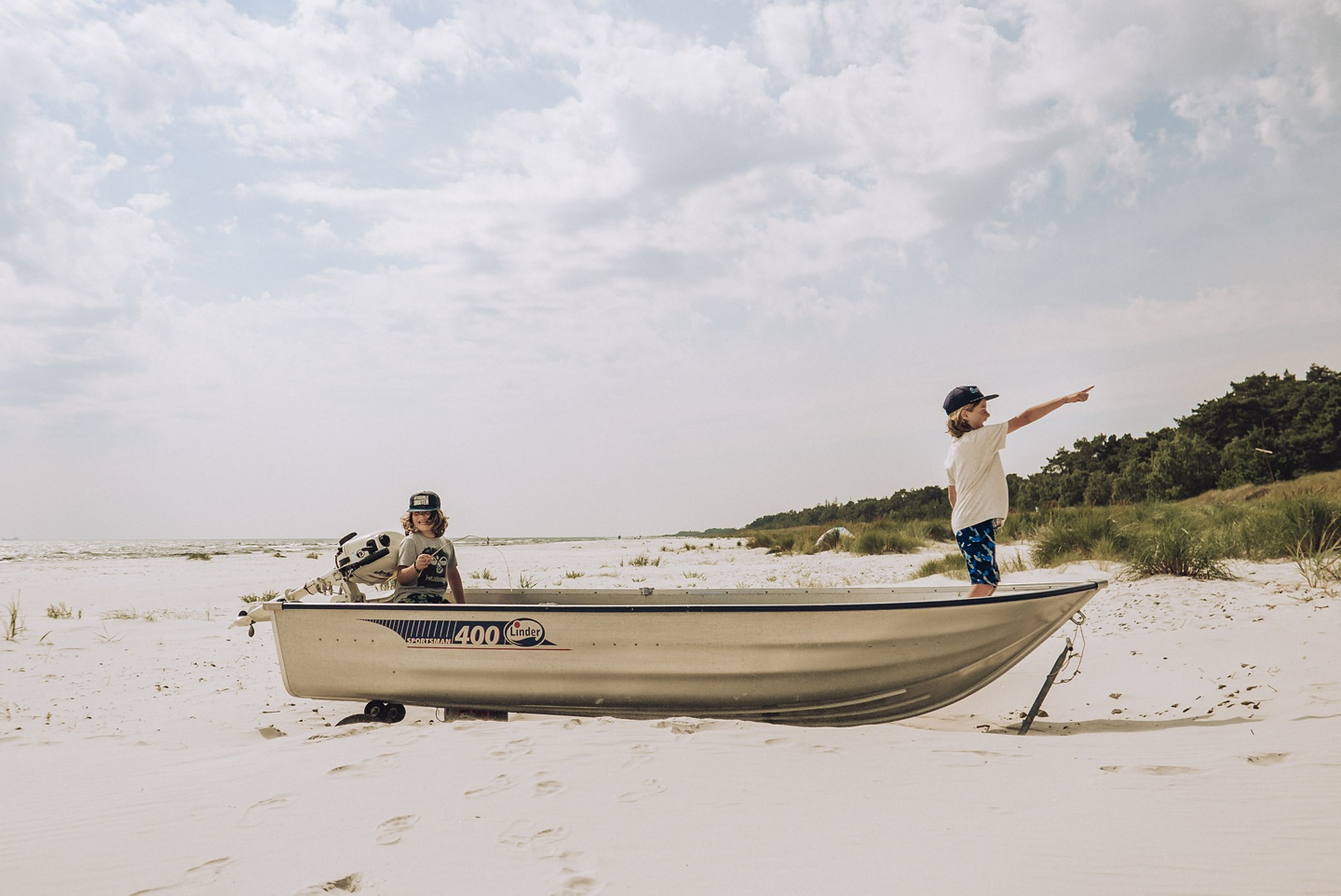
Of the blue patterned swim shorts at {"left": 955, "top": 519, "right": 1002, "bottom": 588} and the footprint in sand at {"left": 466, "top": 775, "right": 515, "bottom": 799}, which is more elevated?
the blue patterned swim shorts at {"left": 955, "top": 519, "right": 1002, "bottom": 588}

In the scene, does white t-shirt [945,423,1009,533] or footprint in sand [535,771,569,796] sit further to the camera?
white t-shirt [945,423,1009,533]

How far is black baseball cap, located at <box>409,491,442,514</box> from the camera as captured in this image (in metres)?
5.22

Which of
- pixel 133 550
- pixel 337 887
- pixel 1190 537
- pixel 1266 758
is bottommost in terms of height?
pixel 1266 758

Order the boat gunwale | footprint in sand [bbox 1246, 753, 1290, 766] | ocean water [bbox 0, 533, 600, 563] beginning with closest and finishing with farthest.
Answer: footprint in sand [bbox 1246, 753, 1290, 766] < the boat gunwale < ocean water [bbox 0, 533, 600, 563]

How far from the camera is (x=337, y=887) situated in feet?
8.27

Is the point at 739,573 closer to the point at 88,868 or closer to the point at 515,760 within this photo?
the point at 515,760

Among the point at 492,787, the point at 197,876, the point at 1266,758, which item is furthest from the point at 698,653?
the point at 1266,758

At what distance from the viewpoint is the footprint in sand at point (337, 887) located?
8.18 feet

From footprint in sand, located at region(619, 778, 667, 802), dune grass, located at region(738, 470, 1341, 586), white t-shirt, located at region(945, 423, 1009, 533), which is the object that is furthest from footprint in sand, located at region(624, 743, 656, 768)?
dune grass, located at region(738, 470, 1341, 586)

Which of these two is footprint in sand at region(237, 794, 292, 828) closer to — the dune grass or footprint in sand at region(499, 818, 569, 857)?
footprint in sand at region(499, 818, 569, 857)

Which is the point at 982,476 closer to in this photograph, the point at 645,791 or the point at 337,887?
the point at 645,791

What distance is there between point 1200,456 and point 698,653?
3204cm

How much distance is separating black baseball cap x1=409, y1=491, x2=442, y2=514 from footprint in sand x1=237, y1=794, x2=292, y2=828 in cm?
215

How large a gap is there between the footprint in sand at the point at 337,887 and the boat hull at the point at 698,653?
2177 millimetres
